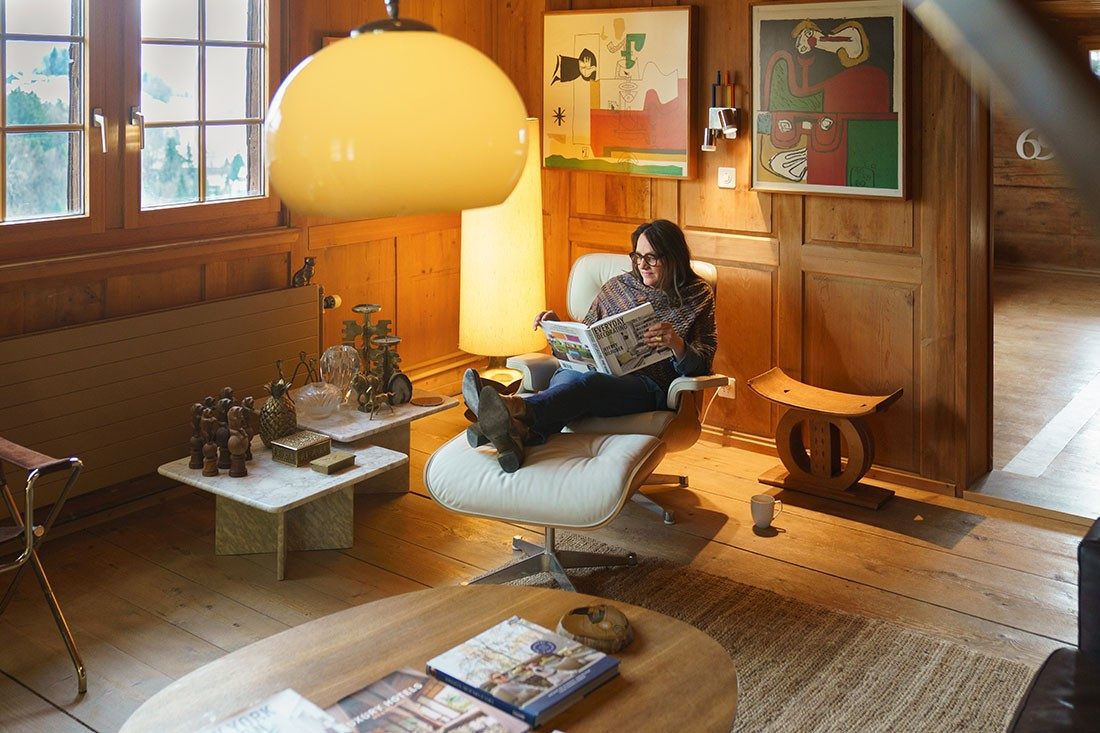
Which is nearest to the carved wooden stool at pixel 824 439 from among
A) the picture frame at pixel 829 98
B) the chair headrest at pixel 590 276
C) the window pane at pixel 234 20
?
the chair headrest at pixel 590 276

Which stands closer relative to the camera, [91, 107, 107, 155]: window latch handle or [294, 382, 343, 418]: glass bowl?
[91, 107, 107, 155]: window latch handle

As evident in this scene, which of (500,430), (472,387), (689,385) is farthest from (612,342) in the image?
(500,430)

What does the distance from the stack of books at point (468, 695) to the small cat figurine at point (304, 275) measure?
8.59ft

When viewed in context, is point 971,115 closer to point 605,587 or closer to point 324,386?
point 605,587

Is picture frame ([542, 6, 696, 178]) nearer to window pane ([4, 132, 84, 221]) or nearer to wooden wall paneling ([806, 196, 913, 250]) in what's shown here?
wooden wall paneling ([806, 196, 913, 250])

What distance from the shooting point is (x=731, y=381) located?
15.7 feet

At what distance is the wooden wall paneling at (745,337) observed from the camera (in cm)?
466

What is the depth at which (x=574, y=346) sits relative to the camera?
397 centimetres

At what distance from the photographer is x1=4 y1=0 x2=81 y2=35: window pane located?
3557mm

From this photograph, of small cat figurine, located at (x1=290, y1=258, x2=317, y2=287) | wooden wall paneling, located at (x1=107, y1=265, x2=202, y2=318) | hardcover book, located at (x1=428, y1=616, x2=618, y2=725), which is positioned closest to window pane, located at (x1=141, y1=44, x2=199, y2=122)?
wooden wall paneling, located at (x1=107, y1=265, x2=202, y2=318)

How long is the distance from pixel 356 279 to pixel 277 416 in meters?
1.33

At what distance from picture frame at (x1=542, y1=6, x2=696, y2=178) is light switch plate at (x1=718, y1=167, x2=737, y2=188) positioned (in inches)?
5.4

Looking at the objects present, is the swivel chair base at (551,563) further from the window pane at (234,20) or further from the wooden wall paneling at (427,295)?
the window pane at (234,20)

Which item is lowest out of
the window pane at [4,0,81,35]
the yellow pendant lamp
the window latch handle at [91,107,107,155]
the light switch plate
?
the yellow pendant lamp
